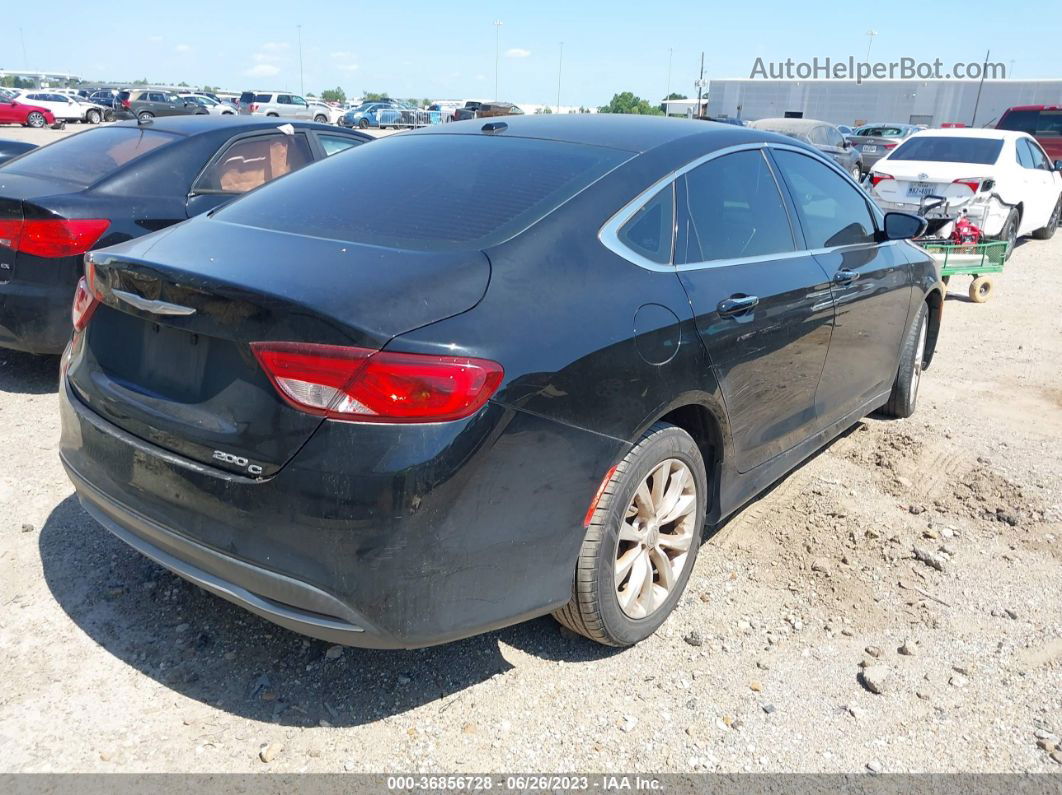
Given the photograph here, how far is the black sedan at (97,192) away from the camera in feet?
15.7

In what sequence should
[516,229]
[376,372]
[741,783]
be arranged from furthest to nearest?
1. [516,229]
2. [741,783]
3. [376,372]

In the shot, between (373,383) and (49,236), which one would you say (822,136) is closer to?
(49,236)

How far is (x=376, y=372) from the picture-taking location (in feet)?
6.89

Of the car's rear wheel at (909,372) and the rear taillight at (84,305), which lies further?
the car's rear wheel at (909,372)

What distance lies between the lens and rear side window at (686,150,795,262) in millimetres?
3098

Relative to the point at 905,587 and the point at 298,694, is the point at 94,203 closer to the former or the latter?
the point at 298,694

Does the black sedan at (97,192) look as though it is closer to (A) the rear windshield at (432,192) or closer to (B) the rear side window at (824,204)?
(A) the rear windshield at (432,192)

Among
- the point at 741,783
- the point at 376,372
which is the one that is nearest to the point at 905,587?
the point at 741,783

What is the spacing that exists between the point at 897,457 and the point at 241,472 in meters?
3.73

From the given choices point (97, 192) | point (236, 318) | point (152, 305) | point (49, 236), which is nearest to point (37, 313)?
point (49, 236)

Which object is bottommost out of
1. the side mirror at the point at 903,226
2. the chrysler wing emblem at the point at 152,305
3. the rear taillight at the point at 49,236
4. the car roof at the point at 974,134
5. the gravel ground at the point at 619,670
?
the gravel ground at the point at 619,670

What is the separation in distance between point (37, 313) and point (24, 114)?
39.9 m

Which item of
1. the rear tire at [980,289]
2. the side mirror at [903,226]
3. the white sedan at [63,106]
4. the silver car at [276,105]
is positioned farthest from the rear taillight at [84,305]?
the silver car at [276,105]

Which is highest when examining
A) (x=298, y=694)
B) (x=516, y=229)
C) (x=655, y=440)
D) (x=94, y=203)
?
(x=516, y=229)
